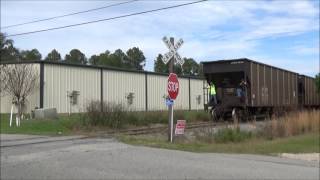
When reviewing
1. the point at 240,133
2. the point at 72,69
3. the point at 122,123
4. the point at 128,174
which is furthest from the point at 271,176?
the point at 72,69

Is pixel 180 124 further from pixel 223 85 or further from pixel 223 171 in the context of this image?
pixel 223 85

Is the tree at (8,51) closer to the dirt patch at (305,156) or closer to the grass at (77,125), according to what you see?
the grass at (77,125)

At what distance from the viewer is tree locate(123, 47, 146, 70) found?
74.8 metres

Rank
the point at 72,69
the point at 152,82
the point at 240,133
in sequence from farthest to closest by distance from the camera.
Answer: the point at 152,82, the point at 72,69, the point at 240,133

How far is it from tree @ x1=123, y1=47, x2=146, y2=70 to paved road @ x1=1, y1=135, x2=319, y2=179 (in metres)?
58.1

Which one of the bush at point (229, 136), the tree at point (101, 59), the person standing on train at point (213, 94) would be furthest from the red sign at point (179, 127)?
the tree at point (101, 59)

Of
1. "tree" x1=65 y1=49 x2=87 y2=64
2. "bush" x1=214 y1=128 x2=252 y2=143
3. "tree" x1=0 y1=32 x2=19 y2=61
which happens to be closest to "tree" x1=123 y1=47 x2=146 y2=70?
"tree" x1=65 y1=49 x2=87 y2=64

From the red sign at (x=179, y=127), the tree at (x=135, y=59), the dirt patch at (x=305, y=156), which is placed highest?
the tree at (x=135, y=59)

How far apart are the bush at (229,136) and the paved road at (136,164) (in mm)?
4473

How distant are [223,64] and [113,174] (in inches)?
830

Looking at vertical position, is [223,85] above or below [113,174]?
above

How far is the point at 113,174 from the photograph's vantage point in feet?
38.6

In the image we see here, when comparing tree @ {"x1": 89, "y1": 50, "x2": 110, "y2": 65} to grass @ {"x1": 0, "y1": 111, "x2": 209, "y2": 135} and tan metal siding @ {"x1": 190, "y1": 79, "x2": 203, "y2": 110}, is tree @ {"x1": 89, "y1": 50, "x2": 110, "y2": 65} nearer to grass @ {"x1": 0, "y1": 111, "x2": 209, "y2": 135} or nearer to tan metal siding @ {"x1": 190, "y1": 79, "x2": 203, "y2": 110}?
tan metal siding @ {"x1": 190, "y1": 79, "x2": 203, "y2": 110}

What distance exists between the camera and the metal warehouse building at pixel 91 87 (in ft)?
140
